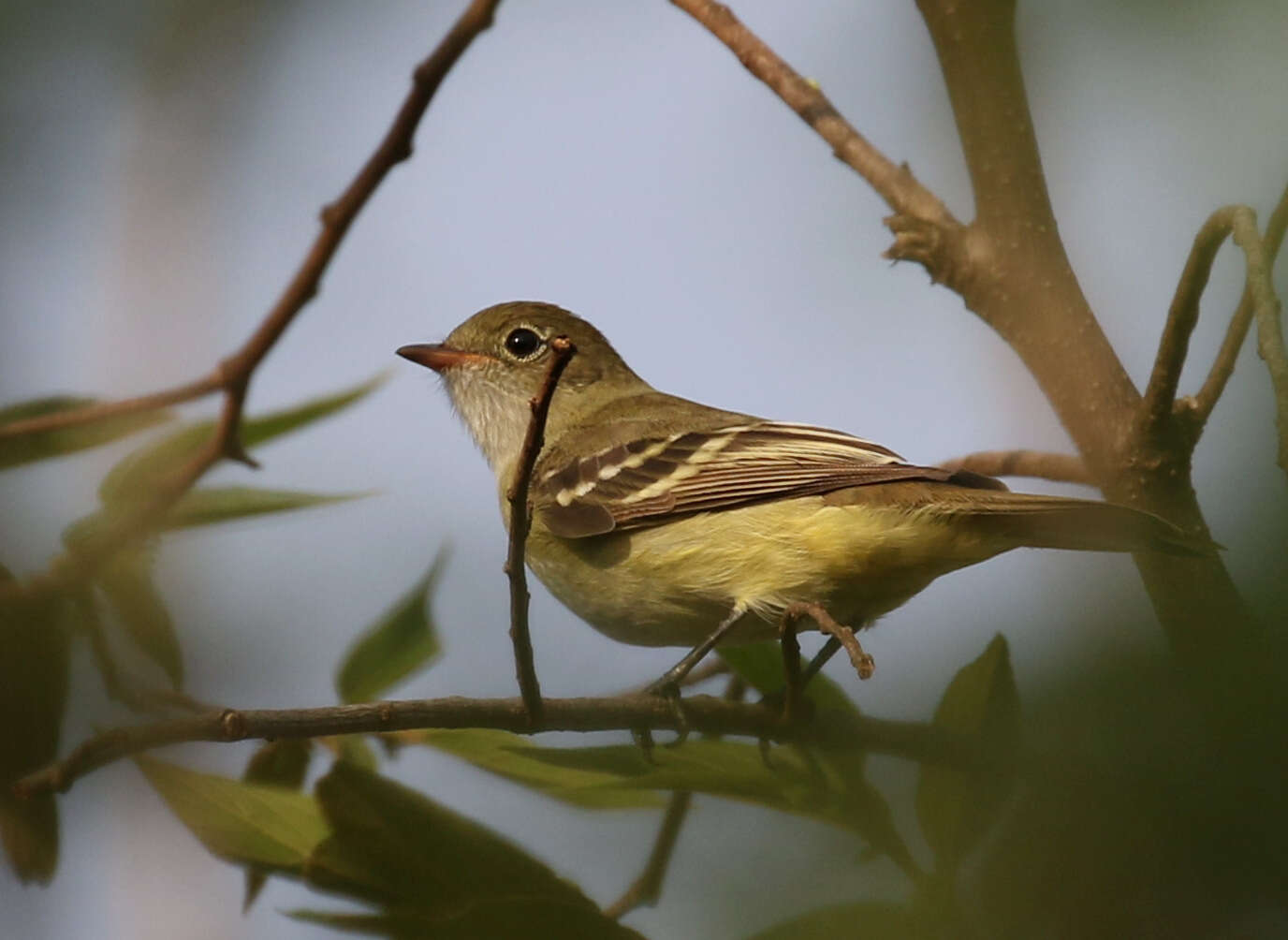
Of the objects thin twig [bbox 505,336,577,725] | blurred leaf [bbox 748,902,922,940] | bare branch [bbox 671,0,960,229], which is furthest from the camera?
bare branch [bbox 671,0,960,229]

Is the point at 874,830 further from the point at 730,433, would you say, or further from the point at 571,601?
the point at 730,433

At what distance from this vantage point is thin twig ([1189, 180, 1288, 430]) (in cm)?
105

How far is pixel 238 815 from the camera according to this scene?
184cm

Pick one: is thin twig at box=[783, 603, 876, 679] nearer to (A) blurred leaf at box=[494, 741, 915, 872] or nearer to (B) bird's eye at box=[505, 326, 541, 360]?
(A) blurred leaf at box=[494, 741, 915, 872]

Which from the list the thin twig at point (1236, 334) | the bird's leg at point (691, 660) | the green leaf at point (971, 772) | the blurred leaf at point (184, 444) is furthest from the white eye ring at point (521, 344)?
the green leaf at point (971, 772)

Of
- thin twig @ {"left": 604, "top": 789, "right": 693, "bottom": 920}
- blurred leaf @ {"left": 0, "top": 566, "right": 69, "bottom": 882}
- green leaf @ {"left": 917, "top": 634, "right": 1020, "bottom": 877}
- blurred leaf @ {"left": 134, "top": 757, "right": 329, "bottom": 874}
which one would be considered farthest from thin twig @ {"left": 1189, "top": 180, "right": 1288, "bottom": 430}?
blurred leaf @ {"left": 0, "top": 566, "right": 69, "bottom": 882}

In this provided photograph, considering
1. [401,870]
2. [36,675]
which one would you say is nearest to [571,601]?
[36,675]

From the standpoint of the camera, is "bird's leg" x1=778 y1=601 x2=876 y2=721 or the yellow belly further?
the yellow belly

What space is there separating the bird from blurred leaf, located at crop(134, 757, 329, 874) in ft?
5.86

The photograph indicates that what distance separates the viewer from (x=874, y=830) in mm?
1221

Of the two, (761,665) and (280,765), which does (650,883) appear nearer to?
(280,765)

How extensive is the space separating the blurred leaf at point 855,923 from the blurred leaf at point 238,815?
878mm

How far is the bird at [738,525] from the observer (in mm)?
3859

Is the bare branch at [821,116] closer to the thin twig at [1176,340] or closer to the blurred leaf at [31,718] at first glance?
the thin twig at [1176,340]
